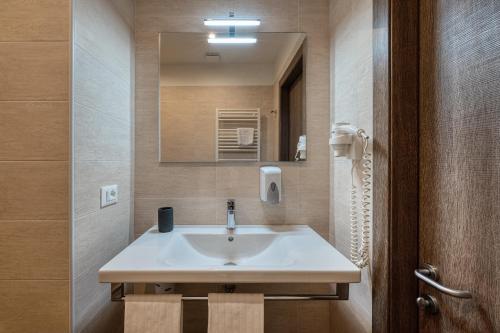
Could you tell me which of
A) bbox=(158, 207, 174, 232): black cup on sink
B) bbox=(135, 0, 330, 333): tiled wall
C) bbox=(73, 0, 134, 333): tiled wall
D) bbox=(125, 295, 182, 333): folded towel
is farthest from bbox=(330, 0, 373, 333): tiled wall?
bbox=(73, 0, 134, 333): tiled wall

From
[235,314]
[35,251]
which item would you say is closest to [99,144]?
[35,251]

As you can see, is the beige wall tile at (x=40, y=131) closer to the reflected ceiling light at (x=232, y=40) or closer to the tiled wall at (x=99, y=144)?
the tiled wall at (x=99, y=144)

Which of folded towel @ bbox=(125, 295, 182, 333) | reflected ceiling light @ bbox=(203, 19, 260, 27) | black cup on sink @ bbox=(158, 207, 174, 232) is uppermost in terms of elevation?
reflected ceiling light @ bbox=(203, 19, 260, 27)

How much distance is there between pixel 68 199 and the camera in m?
1.00

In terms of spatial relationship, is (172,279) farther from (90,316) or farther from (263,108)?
(263,108)

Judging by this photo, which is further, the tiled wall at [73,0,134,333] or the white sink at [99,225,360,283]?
the tiled wall at [73,0,134,333]

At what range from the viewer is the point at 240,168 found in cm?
156

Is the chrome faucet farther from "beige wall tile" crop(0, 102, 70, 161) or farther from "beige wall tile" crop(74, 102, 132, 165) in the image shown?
"beige wall tile" crop(0, 102, 70, 161)

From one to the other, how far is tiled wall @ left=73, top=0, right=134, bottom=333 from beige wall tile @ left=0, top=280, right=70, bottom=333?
0.05 m

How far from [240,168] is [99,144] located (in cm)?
73

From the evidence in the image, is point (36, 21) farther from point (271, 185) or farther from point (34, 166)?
point (271, 185)

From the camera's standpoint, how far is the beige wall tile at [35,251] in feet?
3.26

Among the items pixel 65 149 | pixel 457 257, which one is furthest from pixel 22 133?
pixel 457 257

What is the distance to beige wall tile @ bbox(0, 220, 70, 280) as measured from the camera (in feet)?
3.26
